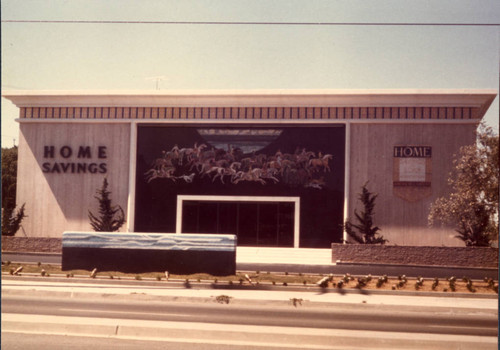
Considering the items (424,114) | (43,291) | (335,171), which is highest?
(424,114)

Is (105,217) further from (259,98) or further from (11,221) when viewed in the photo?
(259,98)

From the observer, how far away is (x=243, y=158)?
32.6 meters

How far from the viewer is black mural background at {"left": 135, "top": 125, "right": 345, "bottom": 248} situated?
31.7 meters

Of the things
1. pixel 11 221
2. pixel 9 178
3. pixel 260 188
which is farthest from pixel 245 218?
pixel 9 178

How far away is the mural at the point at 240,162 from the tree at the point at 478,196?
333 inches

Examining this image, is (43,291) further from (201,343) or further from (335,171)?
(335,171)

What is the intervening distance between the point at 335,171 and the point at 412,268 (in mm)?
9981

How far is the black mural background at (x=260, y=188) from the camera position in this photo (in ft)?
104

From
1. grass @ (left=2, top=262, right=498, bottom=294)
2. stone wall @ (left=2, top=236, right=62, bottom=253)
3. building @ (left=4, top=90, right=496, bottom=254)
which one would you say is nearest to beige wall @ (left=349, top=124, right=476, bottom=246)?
building @ (left=4, top=90, right=496, bottom=254)

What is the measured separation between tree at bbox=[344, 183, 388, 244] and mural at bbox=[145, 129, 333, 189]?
3608mm

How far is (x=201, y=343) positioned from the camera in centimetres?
923

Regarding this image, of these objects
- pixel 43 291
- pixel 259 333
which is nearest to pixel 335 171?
pixel 43 291

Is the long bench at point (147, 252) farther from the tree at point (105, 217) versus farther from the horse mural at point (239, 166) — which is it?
the horse mural at point (239, 166)

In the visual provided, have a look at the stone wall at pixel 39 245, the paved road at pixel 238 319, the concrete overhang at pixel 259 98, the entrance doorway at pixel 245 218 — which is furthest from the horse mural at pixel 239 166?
the paved road at pixel 238 319
